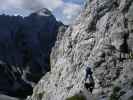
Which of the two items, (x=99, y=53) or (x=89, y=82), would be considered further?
(x=99, y=53)

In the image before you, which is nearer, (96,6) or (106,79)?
(106,79)

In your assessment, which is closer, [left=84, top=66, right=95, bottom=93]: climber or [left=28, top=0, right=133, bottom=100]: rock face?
[left=84, top=66, right=95, bottom=93]: climber

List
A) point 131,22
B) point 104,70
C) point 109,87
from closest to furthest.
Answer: point 109,87, point 104,70, point 131,22

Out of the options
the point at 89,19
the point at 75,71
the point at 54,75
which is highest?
the point at 89,19

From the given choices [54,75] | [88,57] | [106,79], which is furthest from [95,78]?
[54,75]

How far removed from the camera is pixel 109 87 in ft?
189

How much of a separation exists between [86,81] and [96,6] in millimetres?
31318

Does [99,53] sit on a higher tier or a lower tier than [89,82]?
higher

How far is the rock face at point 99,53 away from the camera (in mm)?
59750

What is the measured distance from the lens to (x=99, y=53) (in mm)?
68375

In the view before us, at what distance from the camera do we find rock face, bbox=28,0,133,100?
59.8 m

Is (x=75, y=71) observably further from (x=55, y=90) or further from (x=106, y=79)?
(x=106, y=79)

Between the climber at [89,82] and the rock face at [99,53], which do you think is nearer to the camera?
the climber at [89,82]

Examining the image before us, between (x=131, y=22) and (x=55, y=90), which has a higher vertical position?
(x=131, y=22)
